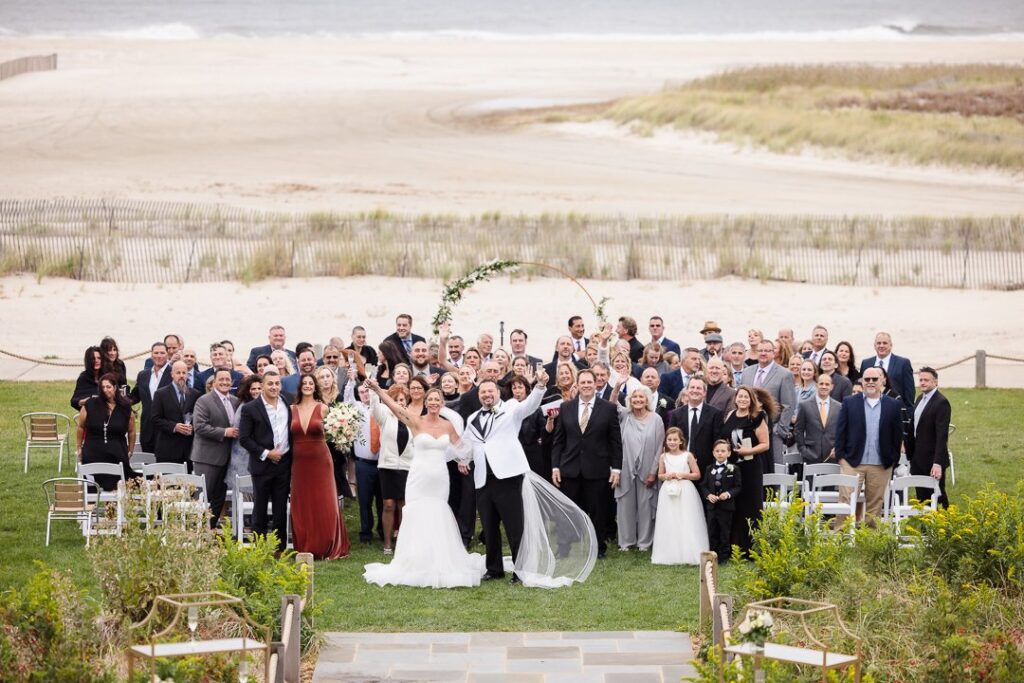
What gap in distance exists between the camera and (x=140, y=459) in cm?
1333

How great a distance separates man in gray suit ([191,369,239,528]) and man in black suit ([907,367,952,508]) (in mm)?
6366

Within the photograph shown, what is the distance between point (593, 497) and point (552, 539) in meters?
0.98

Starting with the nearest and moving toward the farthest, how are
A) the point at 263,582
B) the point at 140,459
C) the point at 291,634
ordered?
the point at 291,634 < the point at 263,582 < the point at 140,459

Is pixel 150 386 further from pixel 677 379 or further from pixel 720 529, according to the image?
pixel 720 529

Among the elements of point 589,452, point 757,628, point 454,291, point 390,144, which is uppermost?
point 390,144

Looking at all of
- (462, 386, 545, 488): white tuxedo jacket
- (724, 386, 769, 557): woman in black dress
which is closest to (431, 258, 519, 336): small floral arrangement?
(462, 386, 545, 488): white tuxedo jacket

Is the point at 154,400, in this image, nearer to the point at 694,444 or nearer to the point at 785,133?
the point at 694,444

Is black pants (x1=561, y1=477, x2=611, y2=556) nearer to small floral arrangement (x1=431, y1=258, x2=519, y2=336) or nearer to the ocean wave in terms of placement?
small floral arrangement (x1=431, y1=258, x2=519, y2=336)

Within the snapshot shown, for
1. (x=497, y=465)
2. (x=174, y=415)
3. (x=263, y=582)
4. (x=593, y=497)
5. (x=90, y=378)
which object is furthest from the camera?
(x=90, y=378)

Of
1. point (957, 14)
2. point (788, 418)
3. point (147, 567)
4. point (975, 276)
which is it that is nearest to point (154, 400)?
point (147, 567)

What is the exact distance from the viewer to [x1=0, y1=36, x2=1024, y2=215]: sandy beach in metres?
43.7

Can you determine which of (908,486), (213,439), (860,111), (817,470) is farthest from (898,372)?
(860,111)

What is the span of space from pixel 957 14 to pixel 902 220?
10071cm

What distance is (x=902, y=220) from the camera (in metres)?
33.5
